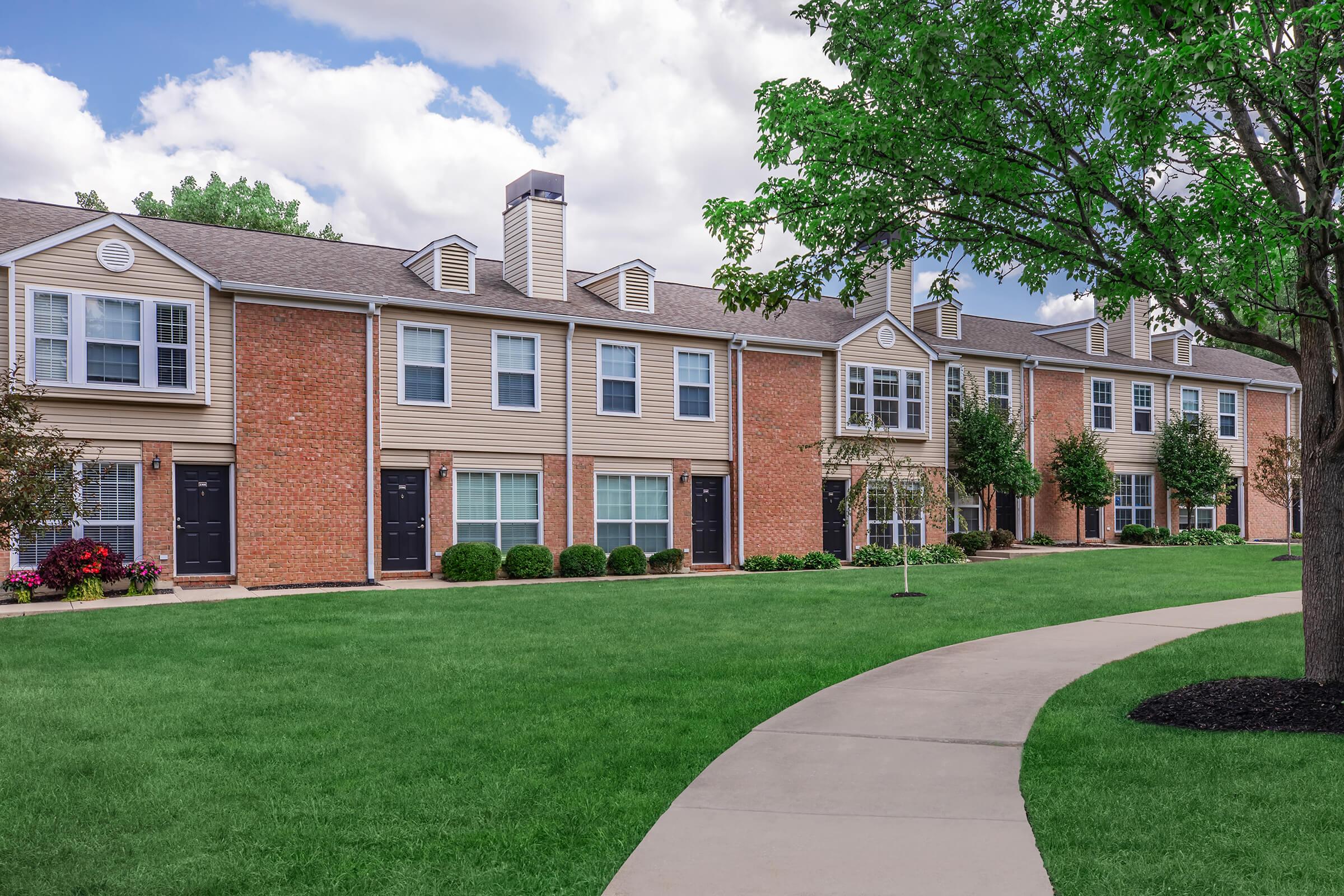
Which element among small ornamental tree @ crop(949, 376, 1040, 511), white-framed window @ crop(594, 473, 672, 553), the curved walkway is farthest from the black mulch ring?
small ornamental tree @ crop(949, 376, 1040, 511)

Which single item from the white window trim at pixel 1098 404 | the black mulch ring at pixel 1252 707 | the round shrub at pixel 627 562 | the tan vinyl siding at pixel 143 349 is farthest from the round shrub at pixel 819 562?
the black mulch ring at pixel 1252 707

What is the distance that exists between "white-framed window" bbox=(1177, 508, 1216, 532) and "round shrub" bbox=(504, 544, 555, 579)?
22.4 metres

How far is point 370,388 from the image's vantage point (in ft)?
62.9

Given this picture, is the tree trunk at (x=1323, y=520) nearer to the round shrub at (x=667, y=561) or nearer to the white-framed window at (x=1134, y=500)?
the round shrub at (x=667, y=561)

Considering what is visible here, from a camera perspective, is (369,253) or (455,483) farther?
(369,253)

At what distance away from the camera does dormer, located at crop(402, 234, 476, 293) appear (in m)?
20.7

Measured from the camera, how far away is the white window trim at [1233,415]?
111 ft

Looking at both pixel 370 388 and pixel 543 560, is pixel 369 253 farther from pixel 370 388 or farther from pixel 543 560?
pixel 543 560

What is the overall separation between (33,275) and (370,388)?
19.0ft

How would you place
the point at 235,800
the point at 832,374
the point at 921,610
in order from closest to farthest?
1. the point at 235,800
2. the point at 921,610
3. the point at 832,374

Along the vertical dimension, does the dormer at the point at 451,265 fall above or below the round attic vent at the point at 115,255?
above

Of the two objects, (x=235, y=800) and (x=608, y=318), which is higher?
(x=608, y=318)

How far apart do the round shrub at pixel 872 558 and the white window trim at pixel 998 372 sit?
632 cm

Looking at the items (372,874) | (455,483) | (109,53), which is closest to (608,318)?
(455,483)
